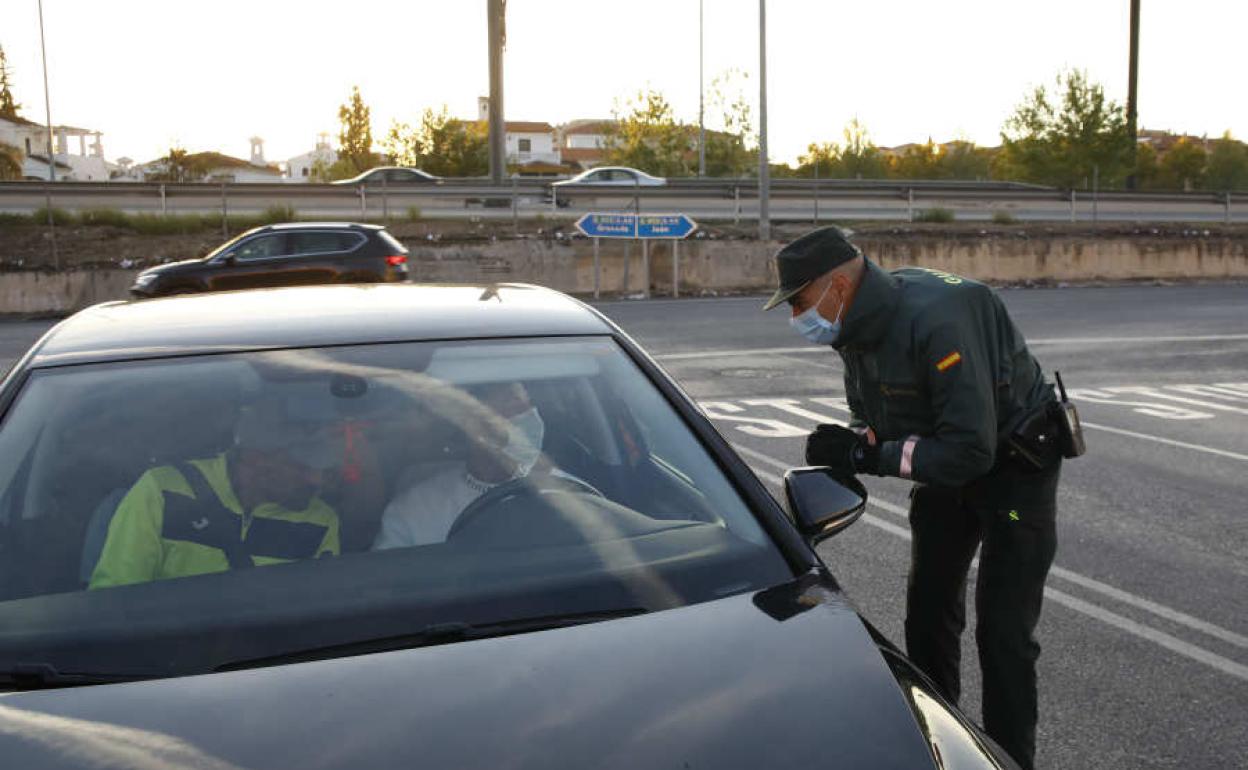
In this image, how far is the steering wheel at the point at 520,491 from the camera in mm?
2842

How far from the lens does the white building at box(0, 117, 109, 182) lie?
103m

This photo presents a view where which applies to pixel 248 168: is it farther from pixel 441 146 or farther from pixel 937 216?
pixel 937 216

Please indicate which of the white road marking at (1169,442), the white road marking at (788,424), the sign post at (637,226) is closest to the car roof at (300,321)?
the white road marking at (788,424)

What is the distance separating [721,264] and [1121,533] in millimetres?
21487

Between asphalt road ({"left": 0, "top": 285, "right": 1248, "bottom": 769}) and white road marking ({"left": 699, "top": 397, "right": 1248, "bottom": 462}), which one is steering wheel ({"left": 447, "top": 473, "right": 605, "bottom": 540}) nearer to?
asphalt road ({"left": 0, "top": 285, "right": 1248, "bottom": 769})

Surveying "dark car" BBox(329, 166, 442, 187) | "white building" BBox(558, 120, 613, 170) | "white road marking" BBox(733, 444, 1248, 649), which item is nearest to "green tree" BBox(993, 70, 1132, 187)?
"dark car" BBox(329, 166, 442, 187)

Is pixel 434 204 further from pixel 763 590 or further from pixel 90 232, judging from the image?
pixel 763 590

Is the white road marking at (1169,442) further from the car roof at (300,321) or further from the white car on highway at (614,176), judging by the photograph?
the white car on highway at (614,176)

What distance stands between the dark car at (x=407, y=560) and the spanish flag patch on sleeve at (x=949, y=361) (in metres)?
0.50

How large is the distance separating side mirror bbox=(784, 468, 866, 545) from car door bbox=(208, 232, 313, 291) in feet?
57.2

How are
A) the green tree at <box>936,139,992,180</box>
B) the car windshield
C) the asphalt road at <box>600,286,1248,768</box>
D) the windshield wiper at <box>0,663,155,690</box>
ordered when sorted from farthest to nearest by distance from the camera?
1. the green tree at <box>936,139,992,180</box>
2. the asphalt road at <box>600,286,1248,768</box>
3. the car windshield
4. the windshield wiper at <box>0,663,155,690</box>

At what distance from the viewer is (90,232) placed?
28.8 metres

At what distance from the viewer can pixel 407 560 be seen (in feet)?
8.66

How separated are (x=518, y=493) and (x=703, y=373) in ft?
39.4
